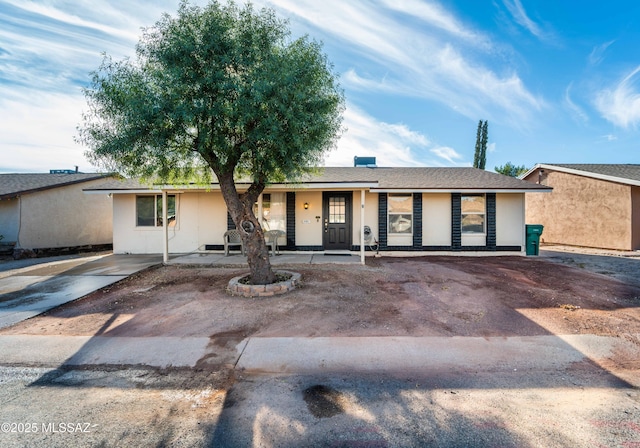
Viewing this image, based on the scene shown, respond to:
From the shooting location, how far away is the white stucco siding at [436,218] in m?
11.0

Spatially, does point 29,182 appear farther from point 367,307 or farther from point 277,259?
point 367,307

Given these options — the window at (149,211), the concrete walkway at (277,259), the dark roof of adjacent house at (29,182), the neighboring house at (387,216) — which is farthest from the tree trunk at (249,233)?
the dark roof of adjacent house at (29,182)

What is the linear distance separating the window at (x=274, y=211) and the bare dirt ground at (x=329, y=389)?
550cm

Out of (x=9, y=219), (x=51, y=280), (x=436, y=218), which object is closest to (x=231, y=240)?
(x=51, y=280)

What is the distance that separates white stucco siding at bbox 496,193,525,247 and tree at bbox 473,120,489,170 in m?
20.2

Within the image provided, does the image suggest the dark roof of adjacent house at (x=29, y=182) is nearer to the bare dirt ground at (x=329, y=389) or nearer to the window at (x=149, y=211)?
the window at (x=149, y=211)

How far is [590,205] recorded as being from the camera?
516 inches

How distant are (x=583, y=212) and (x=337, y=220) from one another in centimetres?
1203

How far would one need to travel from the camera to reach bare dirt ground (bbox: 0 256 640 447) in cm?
228

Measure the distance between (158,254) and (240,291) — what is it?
23.5 feet

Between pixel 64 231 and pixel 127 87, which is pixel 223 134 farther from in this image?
pixel 64 231

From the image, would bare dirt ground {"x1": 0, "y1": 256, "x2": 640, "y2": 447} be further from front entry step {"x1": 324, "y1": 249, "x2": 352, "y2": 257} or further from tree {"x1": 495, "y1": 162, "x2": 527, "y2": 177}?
tree {"x1": 495, "y1": 162, "x2": 527, "y2": 177}

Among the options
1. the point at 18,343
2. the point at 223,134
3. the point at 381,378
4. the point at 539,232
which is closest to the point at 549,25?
the point at 539,232

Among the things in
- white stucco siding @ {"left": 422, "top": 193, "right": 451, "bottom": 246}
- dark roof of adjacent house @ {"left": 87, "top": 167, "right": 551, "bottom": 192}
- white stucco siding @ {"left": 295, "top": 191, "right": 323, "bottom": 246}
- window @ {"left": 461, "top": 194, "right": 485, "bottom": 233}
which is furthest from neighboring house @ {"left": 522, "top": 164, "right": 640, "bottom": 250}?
white stucco siding @ {"left": 295, "top": 191, "right": 323, "bottom": 246}
